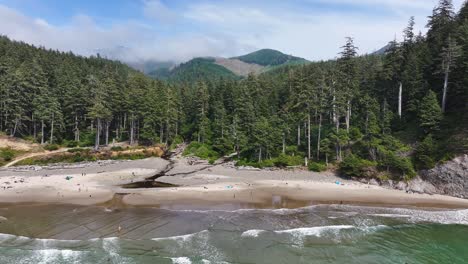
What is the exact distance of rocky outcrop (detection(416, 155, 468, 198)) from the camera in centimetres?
3938

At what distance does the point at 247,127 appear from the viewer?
226ft

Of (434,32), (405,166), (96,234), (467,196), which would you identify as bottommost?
(96,234)

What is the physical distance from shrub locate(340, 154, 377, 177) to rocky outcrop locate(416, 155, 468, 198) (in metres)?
7.16

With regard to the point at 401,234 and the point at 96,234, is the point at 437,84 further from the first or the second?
the point at 96,234

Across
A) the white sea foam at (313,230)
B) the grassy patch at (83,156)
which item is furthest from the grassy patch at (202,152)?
the white sea foam at (313,230)

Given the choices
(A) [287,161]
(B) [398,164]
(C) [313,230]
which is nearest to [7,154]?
(A) [287,161]

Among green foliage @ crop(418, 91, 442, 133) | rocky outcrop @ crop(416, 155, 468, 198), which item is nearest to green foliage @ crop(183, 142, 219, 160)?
green foliage @ crop(418, 91, 442, 133)

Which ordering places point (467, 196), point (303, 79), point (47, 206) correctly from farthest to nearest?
point (303, 79)
point (467, 196)
point (47, 206)

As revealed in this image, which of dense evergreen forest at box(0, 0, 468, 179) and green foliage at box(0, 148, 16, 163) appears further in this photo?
green foliage at box(0, 148, 16, 163)

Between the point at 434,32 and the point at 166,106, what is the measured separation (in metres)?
58.7

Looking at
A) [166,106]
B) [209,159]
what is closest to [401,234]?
[209,159]

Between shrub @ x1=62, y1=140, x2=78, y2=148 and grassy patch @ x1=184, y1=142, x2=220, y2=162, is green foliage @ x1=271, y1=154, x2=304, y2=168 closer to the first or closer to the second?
grassy patch @ x1=184, y1=142, x2=220, y2=162

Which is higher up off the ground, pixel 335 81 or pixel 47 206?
pixel 335 81

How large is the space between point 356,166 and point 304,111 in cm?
1709
